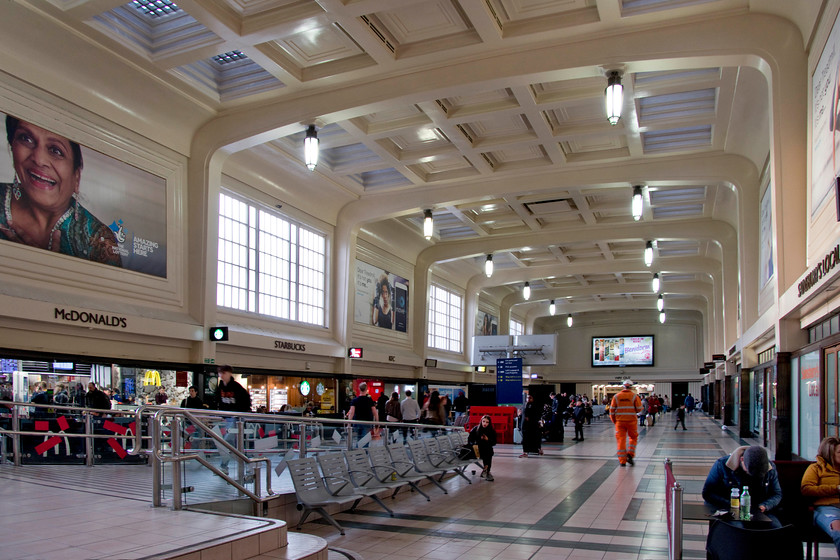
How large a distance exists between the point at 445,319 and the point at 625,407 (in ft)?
50.0

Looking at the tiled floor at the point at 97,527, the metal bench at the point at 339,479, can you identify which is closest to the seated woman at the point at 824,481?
the tiled floor at the point at 97,527

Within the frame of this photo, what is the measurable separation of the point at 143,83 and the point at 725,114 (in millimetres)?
10991

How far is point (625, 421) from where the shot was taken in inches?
537

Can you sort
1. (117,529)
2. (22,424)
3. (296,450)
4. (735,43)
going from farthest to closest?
(735,43), (22,424), (296,450), (117,529)

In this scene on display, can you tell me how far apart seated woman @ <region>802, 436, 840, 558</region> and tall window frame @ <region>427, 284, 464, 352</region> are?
69.4ft

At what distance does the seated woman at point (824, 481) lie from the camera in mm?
5297

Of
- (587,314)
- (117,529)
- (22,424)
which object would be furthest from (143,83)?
(587,314)

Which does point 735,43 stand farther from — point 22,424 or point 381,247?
point 381,247

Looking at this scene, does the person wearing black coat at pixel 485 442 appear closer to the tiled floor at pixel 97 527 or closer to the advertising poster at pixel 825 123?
the advertising poster at pixel 825 123

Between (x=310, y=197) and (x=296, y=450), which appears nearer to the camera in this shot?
(x=296, y=450)

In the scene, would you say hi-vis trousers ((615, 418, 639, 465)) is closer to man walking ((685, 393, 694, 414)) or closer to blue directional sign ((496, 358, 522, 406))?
blue directional sign ((496, 358, 522, 406))

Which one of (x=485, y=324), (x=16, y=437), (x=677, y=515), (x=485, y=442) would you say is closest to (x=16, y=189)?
(x=16, y=437)

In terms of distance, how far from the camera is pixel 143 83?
11641 millimetres

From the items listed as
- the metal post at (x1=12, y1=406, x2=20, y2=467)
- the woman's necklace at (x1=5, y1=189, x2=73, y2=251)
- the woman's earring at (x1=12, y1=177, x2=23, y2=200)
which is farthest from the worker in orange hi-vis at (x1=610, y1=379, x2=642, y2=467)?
the woman's earring at (x1=12, y1=177, x2=23, y2=200)
